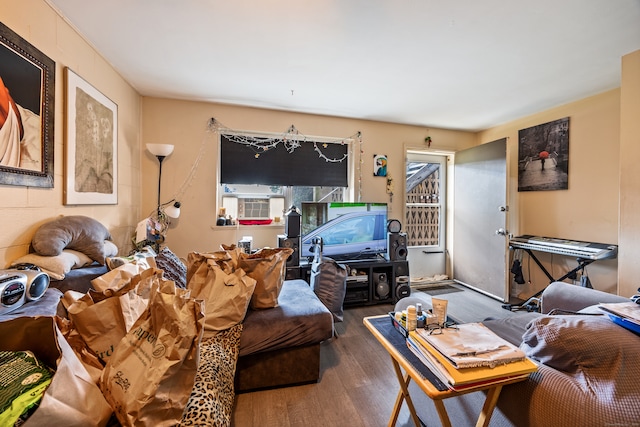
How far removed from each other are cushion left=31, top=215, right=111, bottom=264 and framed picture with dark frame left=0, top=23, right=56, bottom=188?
0.26m

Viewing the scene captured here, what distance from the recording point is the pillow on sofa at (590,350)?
0.84m

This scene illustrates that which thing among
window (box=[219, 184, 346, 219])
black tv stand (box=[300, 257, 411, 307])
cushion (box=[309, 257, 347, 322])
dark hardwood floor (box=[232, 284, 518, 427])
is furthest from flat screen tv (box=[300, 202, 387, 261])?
dark hardwood floor (box=[232, 284, 518, 427])

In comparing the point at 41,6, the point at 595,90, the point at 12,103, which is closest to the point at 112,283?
the point at 12,103

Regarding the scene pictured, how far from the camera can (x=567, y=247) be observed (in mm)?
2658

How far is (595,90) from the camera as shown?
2678mm

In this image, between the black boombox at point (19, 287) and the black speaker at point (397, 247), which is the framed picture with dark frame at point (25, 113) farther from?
the black speaker at point (397, 247)

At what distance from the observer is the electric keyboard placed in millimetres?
2426

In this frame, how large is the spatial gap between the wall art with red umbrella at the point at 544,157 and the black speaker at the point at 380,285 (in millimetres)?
2271

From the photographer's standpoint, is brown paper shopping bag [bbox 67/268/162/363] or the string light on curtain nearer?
brown paper shopping bag [bbox 67/268/162/363]

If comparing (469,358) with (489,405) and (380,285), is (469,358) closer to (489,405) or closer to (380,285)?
(489,405)

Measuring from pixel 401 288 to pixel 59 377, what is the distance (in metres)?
3.14

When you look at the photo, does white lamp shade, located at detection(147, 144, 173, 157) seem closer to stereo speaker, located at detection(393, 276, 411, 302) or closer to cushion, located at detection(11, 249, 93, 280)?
cushion, located at detection(11, 249, 93, 280)

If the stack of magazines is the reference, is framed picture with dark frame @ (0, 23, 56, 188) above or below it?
above

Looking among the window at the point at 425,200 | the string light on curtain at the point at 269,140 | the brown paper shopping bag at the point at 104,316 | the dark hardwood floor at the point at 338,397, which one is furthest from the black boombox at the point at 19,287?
the window at the point at 425,200
